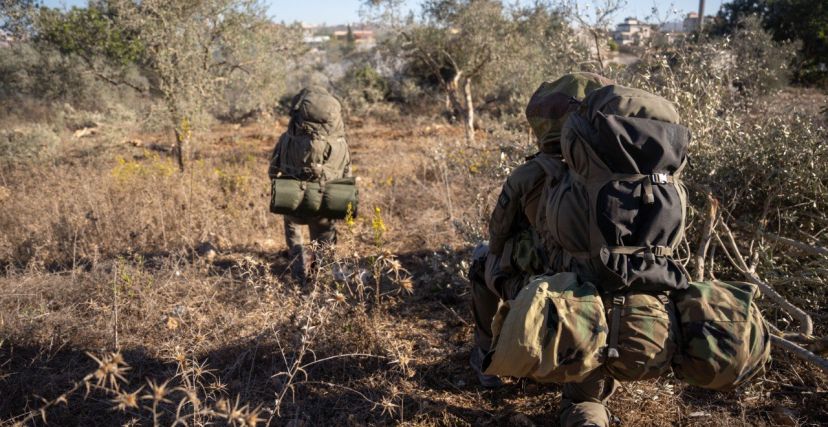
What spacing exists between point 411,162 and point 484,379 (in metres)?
5.87

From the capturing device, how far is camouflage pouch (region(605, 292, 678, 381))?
6.10 feet

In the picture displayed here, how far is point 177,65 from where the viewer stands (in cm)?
785

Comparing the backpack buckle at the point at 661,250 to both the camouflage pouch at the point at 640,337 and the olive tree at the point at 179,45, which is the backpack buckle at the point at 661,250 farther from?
the olive tree at the point at 179,45

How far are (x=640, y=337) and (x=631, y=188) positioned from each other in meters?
0.52

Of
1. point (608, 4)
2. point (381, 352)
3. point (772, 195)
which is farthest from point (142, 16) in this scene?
point (772, 195)

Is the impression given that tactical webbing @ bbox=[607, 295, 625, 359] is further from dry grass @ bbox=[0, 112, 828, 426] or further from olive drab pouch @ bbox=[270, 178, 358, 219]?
olive drab pouch @ bbox=[270, 178, 358, 219]

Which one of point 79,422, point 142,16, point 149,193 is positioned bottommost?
point 79,422

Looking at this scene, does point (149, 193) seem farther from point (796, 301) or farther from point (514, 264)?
point (796, 301)

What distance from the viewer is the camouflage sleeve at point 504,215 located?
2488mm

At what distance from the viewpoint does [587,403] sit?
229 cm

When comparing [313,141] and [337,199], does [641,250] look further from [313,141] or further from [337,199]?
[313,141]

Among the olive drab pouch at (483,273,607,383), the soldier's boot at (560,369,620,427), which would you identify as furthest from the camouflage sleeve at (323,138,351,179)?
the olive drab pouch at (483,273,607,383)

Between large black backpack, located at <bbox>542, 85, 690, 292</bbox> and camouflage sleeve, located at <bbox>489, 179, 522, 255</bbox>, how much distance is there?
52 centimetres

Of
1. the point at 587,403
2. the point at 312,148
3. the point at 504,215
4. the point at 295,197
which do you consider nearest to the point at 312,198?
the point at 295,197
